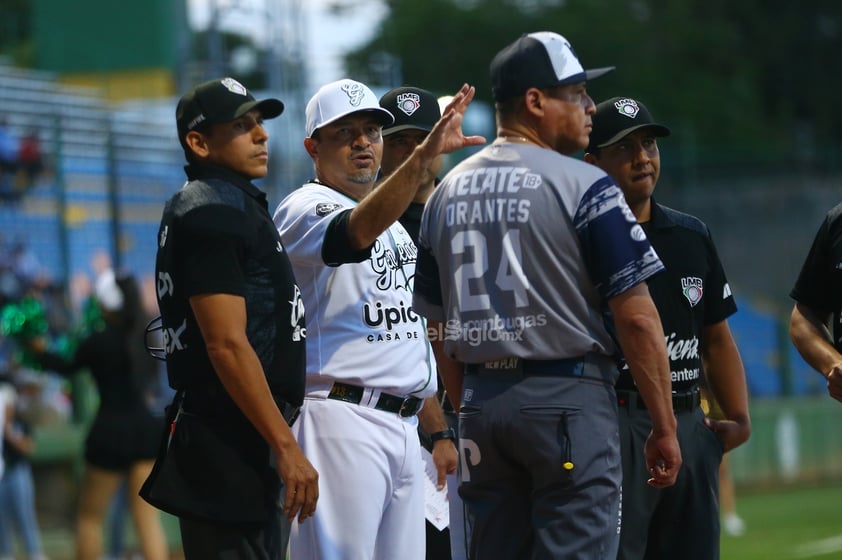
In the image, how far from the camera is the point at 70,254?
51.6 ft

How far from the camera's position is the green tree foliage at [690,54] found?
49031 millimetres

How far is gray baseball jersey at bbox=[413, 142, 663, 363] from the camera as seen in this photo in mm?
4863

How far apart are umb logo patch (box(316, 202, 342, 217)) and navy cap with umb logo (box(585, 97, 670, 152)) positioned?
1.14 metres

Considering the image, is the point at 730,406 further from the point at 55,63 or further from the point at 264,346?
the point at 55,63

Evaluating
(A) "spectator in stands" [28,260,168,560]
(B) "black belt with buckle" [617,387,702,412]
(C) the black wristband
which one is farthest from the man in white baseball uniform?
(A) "spectator in stands" [28,260,168,560]

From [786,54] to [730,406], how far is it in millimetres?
45886

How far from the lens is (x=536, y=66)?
16.5 feet

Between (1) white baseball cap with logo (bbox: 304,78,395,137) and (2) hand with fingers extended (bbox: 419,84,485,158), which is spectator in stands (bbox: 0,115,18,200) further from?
(2) hand with fingers extended (bbox: 419,84,485,158)

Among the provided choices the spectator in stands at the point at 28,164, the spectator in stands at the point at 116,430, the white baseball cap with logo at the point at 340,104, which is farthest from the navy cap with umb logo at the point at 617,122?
the spectator in stands at the point at 28,164

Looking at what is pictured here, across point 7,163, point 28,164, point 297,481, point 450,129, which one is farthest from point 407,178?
point 7,163

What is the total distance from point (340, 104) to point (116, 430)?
16.9 feet

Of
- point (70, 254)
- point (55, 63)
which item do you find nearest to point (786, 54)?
point (55, 63)

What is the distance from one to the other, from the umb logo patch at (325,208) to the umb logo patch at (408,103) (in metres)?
1.30

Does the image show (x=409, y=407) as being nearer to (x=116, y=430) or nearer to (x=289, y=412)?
(x=289, y=412)
